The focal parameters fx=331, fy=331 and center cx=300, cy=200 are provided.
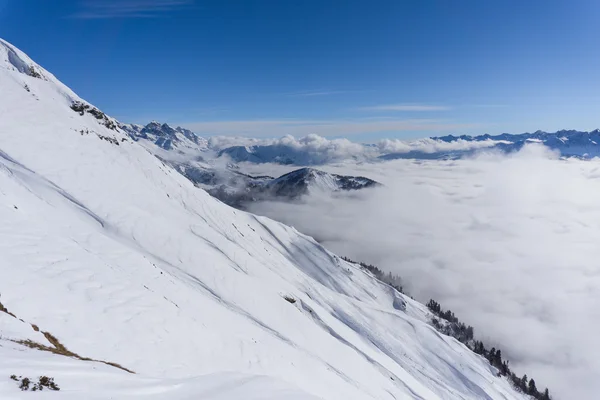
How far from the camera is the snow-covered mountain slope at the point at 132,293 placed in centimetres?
1455

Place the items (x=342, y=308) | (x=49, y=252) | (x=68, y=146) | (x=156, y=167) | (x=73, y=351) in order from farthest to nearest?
(x=342, y=308) < (x=156, y=167) < (x=68, y=146) < (x=49, y=252) < (x=73, y=351)

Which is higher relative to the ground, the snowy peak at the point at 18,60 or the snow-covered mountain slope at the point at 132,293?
the snowy peak at the point at 18,60

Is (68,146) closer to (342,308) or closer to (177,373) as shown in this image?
(177,373)

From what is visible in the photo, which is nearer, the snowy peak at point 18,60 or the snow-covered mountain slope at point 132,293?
the snow-covered mountain slope at point 132,293

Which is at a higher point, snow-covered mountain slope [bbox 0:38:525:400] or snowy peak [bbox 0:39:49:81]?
snowy peak [bbox 0:39:49:81]

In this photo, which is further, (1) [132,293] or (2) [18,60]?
(2) [18,60]

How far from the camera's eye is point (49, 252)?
2531 cm

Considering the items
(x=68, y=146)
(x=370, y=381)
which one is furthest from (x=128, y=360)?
(x=68, y=146)

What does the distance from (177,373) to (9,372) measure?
1060 centimetres

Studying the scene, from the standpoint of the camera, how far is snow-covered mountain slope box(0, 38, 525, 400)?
14.5m

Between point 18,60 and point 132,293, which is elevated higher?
point 18,60

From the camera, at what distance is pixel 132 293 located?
26734 millimetres

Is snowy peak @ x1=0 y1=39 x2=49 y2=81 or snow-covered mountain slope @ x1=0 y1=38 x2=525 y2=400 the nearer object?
snow-covered mountain slope @ x1=0 y1=38 x2=525 y2=400

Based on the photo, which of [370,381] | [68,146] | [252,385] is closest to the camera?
[252,385]
